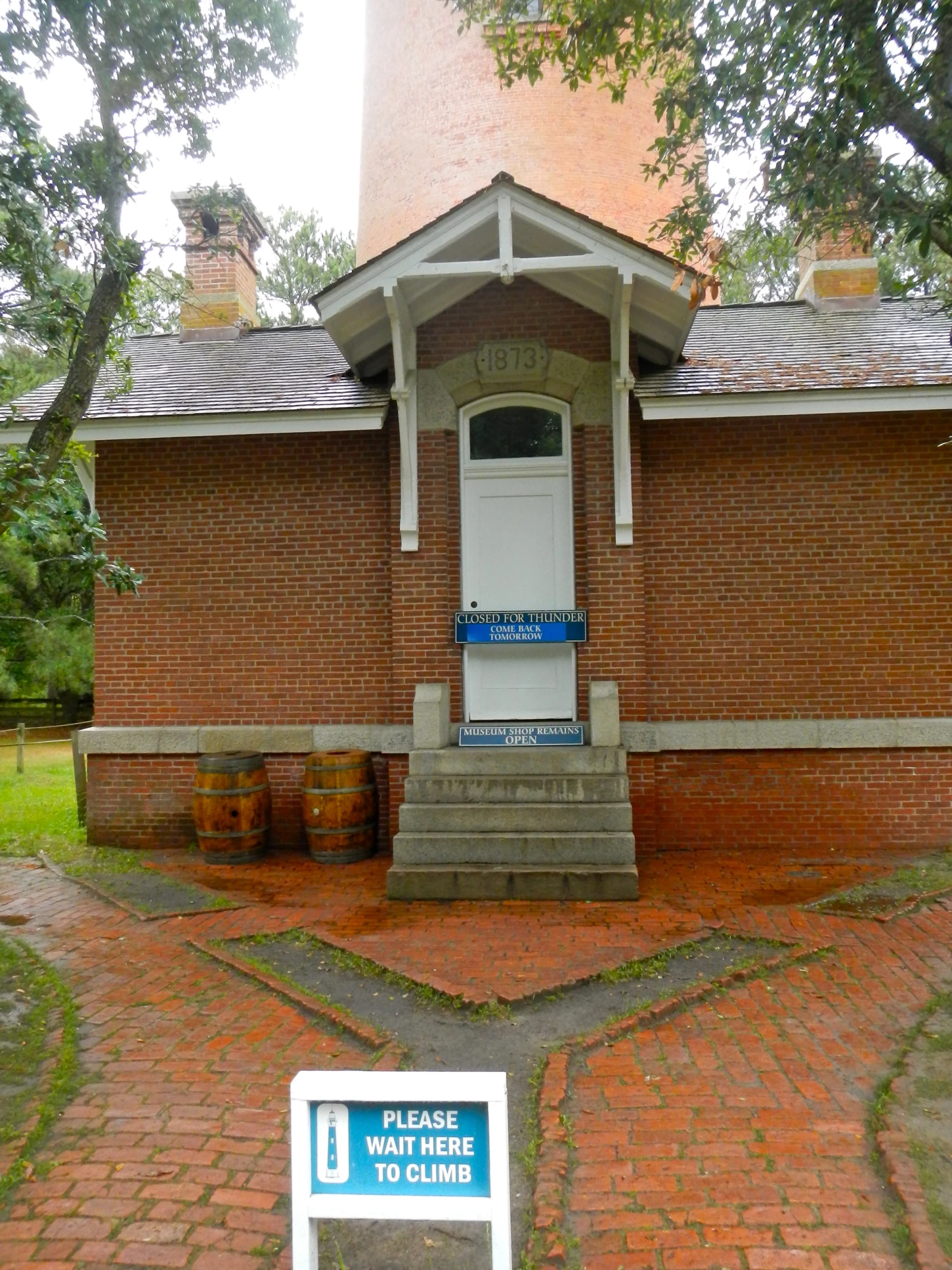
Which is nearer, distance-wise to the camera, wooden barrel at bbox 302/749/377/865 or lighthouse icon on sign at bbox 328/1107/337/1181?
lighthouse icon on sign at bbox 328/1107/337/1181

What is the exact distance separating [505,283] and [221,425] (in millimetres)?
2861

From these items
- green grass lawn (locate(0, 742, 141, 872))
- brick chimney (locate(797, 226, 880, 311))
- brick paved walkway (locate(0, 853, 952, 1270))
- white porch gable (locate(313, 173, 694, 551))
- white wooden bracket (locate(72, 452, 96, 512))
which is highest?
brick chimney (locate(797, 226, 880, 311))

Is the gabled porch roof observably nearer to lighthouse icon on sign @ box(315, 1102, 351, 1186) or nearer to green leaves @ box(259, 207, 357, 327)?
lighthouse icon on sign @ box(315, 1102, 351, 1186)

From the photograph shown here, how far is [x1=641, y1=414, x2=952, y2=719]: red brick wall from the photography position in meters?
8.68

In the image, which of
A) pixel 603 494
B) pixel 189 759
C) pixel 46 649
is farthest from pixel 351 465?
pixel 46 649

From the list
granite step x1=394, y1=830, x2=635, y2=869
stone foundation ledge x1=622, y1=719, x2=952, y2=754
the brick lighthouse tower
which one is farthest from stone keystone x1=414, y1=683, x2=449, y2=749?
the brick lighthouse tower

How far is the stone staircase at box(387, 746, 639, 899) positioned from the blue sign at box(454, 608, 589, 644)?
1239mm

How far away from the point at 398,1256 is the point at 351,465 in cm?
711

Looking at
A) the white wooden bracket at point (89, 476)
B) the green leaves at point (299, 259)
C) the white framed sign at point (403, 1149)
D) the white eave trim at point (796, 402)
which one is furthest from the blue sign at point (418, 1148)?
the green leaves at point (299, 259)

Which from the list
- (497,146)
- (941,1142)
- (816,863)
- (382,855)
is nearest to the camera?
(941,1142)

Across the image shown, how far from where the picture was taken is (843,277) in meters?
11.0

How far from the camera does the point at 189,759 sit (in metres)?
9.20

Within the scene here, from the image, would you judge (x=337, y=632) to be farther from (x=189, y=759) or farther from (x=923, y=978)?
(x=923, y=978)

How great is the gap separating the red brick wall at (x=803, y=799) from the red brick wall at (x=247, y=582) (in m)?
2.92
